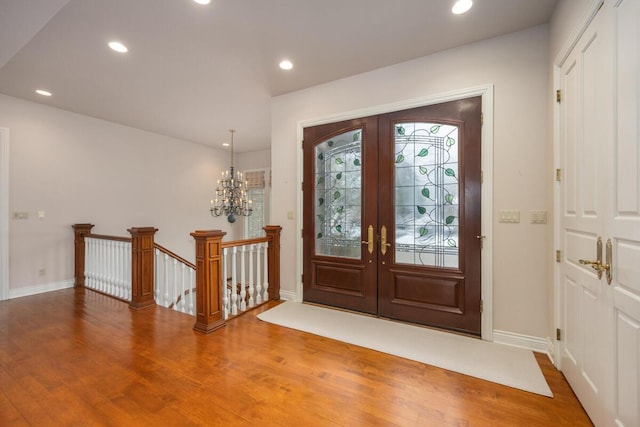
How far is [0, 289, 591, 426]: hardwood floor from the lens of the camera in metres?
1.59

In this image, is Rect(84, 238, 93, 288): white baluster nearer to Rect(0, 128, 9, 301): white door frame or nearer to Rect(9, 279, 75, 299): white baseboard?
Rect(9, 279, 75, 299): white baseboard

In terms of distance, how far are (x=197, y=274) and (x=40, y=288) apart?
3289 millimetres

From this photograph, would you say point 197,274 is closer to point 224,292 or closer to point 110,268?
point 224,292

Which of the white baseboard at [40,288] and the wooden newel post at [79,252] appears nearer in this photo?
the white baseboard at [40,288]

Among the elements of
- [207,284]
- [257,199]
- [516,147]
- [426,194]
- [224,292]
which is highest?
[516,147]

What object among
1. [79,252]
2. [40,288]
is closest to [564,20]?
[79,252]

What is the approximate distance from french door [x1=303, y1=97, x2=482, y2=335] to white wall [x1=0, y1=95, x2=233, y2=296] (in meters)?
3.85

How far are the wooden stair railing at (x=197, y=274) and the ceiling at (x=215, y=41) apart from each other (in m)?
1.90

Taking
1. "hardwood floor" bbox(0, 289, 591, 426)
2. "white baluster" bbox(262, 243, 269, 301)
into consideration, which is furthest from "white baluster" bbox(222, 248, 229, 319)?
"white baluster" bbox(262, 243, 269, 301)

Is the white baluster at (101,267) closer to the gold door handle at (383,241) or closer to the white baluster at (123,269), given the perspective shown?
the white baluster at (123,269)

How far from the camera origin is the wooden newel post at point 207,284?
8.99 ft

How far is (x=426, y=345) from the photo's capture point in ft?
8.03

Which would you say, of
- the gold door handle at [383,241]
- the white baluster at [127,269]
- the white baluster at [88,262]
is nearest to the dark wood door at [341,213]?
the gold door handle at [383,241]

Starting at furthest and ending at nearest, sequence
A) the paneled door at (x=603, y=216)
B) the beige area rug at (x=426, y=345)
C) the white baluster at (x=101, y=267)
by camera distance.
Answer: the white baluster at (x=101, y=267) < the beige area rug at (x=426, y=345) < the paneled door at (x=603, y=216)
